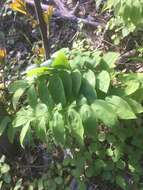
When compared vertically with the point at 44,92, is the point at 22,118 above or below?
below

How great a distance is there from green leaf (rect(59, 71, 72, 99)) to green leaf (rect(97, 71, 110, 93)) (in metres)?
0.16

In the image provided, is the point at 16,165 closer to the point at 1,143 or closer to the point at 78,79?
the point at 1,143

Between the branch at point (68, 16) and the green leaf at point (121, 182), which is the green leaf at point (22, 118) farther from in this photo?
the branch at point (68, 16)

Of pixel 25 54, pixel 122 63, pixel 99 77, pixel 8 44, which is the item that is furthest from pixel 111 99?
pixel 8 44

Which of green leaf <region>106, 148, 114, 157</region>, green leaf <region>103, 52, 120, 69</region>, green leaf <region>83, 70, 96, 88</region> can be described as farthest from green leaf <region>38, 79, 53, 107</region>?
green leaf <region>106, 148, 114, 157</region>

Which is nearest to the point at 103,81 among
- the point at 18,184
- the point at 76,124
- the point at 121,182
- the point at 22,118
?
the point at 76,124

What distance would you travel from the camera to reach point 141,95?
2.76m

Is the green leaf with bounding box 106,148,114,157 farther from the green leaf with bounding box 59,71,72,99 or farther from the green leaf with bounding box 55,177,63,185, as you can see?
the green leaf with bounding box 59,71,72,99

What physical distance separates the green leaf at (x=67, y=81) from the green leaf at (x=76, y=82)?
0.03 metres

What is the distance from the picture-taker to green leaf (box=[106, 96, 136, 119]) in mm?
2537

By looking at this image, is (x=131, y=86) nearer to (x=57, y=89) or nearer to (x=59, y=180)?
(x=57, y=89)

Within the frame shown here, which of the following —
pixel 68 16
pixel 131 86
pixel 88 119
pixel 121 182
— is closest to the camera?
pixel 88 119

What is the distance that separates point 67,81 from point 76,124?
0.82 feet

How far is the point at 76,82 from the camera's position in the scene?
2.58 metres
